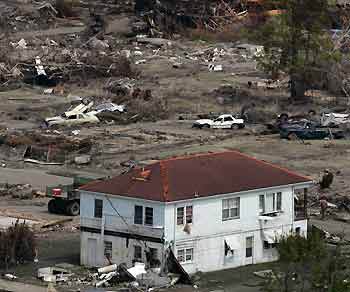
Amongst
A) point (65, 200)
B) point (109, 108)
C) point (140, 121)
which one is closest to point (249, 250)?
point (65, 200)

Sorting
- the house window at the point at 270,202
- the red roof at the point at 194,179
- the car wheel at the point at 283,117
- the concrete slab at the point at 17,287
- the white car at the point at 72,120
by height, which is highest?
the red roof at the point at 194,179

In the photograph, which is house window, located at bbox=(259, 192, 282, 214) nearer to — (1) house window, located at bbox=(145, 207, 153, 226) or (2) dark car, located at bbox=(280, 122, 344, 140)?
(1) house window, located at bbox=(145, 207, 153, 226)

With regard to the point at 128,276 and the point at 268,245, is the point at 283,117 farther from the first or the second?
the point at 128,276

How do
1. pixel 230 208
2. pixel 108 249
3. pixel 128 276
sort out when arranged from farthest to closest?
pixel 230 208 < pixel 108 249 < pixel 128 276

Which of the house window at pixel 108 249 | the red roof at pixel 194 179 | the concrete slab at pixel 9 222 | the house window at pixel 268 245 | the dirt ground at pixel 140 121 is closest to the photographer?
the red roof at pixel 194 179

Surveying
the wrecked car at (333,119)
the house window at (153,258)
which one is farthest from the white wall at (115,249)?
the wrecked car at (333,119)

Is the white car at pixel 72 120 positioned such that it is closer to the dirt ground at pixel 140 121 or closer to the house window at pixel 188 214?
the dirt ground at pixel 140 121

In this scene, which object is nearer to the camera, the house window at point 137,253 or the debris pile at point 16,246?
the house window at point 137,253

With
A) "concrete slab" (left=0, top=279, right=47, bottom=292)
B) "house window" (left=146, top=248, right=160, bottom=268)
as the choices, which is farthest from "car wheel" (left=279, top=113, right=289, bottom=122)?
"concrete slab" (left=0, top=279, right=47, bottom=292)
